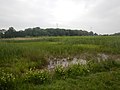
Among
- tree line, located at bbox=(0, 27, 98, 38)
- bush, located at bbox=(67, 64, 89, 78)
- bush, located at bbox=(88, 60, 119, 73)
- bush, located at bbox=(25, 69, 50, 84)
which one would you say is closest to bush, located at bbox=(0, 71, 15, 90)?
bush, located at bbox=(25, 69, 50, 84)

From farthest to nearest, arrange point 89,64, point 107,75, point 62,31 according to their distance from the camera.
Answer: point 62,31
point 89,64
point 107,75

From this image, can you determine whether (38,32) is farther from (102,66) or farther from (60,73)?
(60,73)

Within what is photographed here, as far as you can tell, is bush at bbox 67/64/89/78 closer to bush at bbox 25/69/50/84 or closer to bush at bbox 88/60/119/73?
bush at bbox 88/60/119/73

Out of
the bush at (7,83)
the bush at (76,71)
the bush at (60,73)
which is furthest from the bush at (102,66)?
the bush at (7,83)

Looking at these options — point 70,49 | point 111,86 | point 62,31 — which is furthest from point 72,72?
point 62,31

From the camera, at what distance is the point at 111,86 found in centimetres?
796

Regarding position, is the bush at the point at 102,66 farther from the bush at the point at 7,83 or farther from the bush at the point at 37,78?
the bush at the point at 7,83

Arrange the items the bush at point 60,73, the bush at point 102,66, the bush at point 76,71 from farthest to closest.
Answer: the bush at point 102,66 → the bush at point 76,71 → the bush at point 60,73

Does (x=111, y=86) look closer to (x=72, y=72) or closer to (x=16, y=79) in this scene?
(x=72, y=72)

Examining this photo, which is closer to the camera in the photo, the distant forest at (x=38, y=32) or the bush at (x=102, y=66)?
the bush at (x=102, y=66)

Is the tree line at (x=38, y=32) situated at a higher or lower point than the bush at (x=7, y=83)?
higher

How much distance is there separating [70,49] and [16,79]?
10.2 meters

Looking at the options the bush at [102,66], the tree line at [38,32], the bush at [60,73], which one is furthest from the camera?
the tree line at [38,32]

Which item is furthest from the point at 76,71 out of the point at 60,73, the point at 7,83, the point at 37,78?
the point at 7,83
